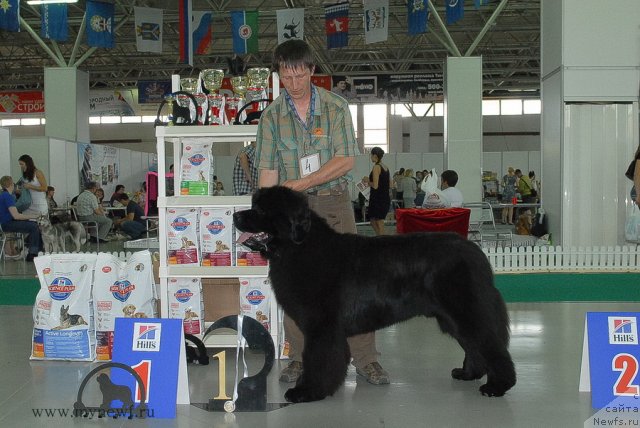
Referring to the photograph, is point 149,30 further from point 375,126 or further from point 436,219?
point 375,126

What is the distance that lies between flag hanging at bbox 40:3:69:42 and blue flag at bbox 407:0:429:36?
22.4 feet

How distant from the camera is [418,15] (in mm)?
12789

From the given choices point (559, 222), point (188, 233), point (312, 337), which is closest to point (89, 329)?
point (188, 233)

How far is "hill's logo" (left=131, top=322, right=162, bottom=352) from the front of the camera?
3.04 meters

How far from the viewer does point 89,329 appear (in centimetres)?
408

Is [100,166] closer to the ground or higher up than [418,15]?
closer to the ground

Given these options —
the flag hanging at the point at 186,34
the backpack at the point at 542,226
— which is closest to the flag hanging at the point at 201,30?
the flag hanging at the point at 186,34

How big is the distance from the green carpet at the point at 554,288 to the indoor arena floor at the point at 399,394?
156 centimetres

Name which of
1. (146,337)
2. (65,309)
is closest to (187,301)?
(65,309)

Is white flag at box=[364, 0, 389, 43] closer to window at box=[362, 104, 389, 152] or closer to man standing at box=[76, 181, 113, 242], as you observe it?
man standing at box=[76, 181, 113, 242]

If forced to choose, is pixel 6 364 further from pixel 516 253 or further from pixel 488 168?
pixel 488 168

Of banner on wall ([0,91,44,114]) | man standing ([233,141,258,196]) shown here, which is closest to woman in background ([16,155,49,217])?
man standing ([233,141,258,196])

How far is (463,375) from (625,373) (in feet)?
2.76

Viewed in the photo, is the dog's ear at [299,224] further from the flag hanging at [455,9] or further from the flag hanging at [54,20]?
the flag hanging at [54,20]
